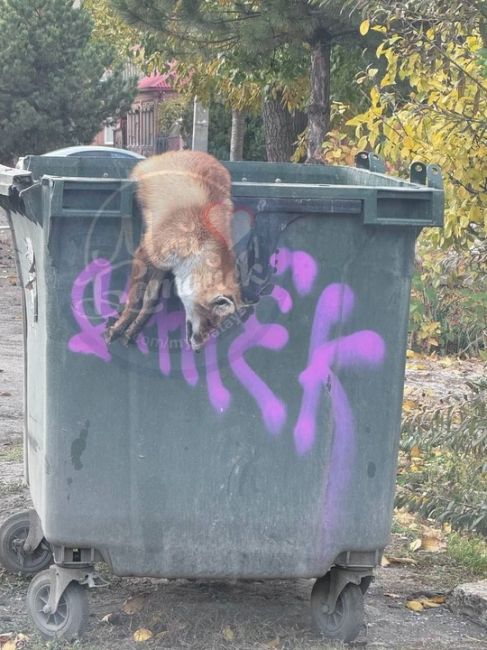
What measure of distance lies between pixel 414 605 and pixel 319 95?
8.41 metres

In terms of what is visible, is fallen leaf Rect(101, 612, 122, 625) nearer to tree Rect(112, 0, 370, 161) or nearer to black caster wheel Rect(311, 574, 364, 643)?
black caster wheel Rect(311, 574, 364, 643)

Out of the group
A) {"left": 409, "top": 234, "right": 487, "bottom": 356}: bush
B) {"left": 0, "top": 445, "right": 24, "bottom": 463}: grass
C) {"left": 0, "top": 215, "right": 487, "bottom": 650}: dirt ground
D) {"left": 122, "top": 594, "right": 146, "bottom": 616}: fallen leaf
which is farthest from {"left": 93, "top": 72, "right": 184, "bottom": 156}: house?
{"left": 122, "top": 594, "right": 146, "bottom": 616}: fallen leaf

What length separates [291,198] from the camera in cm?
353

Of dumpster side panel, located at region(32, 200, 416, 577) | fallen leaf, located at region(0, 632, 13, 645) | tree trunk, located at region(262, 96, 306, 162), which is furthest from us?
tree trunk, located at region(262, 96, 306, 162)

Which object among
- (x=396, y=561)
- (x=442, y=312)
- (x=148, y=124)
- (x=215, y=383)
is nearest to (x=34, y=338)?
(x=215, y=383)

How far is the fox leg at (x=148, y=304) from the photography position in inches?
138

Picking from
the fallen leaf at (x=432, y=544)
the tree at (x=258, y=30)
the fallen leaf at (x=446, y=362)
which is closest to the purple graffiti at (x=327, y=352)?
the fallen leaf at (x=432, y=544)

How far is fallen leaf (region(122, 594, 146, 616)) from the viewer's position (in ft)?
13.1

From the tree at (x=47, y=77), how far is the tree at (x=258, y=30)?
7771mm

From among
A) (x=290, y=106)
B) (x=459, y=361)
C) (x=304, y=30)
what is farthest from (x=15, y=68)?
(x=459, y=361)

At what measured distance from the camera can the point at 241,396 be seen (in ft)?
11.9

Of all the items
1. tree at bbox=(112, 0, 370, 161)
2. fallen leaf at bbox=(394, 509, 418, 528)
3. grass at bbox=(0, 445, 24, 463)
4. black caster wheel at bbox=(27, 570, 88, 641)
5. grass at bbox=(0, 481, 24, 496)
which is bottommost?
grass at bbox=(0, 445, 24, 463)

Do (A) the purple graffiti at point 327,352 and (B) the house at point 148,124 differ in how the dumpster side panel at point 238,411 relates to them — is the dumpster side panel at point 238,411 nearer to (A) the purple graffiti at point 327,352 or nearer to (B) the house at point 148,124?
(A) the purple graffiti at point 327,352

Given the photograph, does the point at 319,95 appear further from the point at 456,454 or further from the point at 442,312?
the point at 456,454
